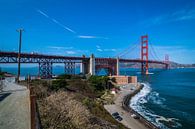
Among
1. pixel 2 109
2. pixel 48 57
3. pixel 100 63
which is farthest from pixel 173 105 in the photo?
pixel 100 63

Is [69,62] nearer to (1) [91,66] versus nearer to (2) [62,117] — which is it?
(1) [91,66]

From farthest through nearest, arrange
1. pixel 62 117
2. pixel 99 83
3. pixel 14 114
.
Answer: pixel 99 83 → pixel 62 117 → pixel 14 114

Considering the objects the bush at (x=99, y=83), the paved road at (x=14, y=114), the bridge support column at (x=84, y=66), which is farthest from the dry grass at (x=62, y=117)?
the bridge support column at (x=84, y=66)

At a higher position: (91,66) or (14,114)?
(91,66)

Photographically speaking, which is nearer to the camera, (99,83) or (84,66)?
(99,83)

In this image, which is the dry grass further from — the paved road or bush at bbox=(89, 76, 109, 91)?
bush at bbox=(89, 76, 109, 91)

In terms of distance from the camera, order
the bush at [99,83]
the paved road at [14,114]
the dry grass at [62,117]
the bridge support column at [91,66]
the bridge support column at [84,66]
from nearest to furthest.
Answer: the paved road at [14,114], the dry grass at [62,117], the bush at [99,83], the bridge support column at [91,66], the bridge support column at [84,66]

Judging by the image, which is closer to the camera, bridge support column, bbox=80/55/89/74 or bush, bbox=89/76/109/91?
bush, bbox=89/76/109/91

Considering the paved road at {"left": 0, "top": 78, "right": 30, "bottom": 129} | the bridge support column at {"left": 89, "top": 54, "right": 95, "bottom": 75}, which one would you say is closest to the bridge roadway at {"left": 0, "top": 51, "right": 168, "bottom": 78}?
the bridge support column at {"left": 89, "top": 54, "right": 95, "bottom": 75}

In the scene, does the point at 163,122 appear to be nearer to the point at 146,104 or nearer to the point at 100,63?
the point at 146,104

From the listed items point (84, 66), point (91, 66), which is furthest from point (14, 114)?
point (84, 66)

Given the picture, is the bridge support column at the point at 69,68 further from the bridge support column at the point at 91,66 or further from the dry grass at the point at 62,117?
the dry grass at the point at 62,117
